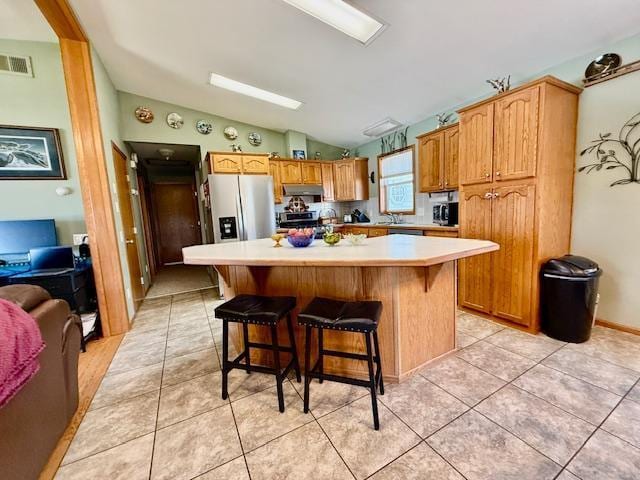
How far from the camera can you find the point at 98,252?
272 centimetres

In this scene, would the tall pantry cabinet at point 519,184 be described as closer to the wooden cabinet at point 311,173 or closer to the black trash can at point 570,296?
the black trash can at point 570,296

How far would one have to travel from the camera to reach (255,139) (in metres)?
4.85

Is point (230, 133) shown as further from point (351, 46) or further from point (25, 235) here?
point (25, 235)

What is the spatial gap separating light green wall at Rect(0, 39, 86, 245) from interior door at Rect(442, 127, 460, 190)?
4280 mm

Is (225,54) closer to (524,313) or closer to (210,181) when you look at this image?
(210,181)

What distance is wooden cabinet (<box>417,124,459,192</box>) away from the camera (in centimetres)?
327

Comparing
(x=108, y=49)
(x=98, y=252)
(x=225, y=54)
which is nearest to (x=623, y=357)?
(x=225, y=54)

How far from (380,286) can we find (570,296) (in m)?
1.75

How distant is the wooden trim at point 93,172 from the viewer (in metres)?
2.50

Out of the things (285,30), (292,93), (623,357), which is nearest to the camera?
(623,357)

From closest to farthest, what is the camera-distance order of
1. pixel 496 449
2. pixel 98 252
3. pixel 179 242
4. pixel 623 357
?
pixel 496 449, pixel 623 357, pixel 98 252, pixel 179 242

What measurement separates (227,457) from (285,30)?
123 inches

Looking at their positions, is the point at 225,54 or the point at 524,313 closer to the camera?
the point at 524,313

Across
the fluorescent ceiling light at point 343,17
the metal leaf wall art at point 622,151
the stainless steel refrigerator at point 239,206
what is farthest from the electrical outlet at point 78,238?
the metal leaf wall art at point 622,151
